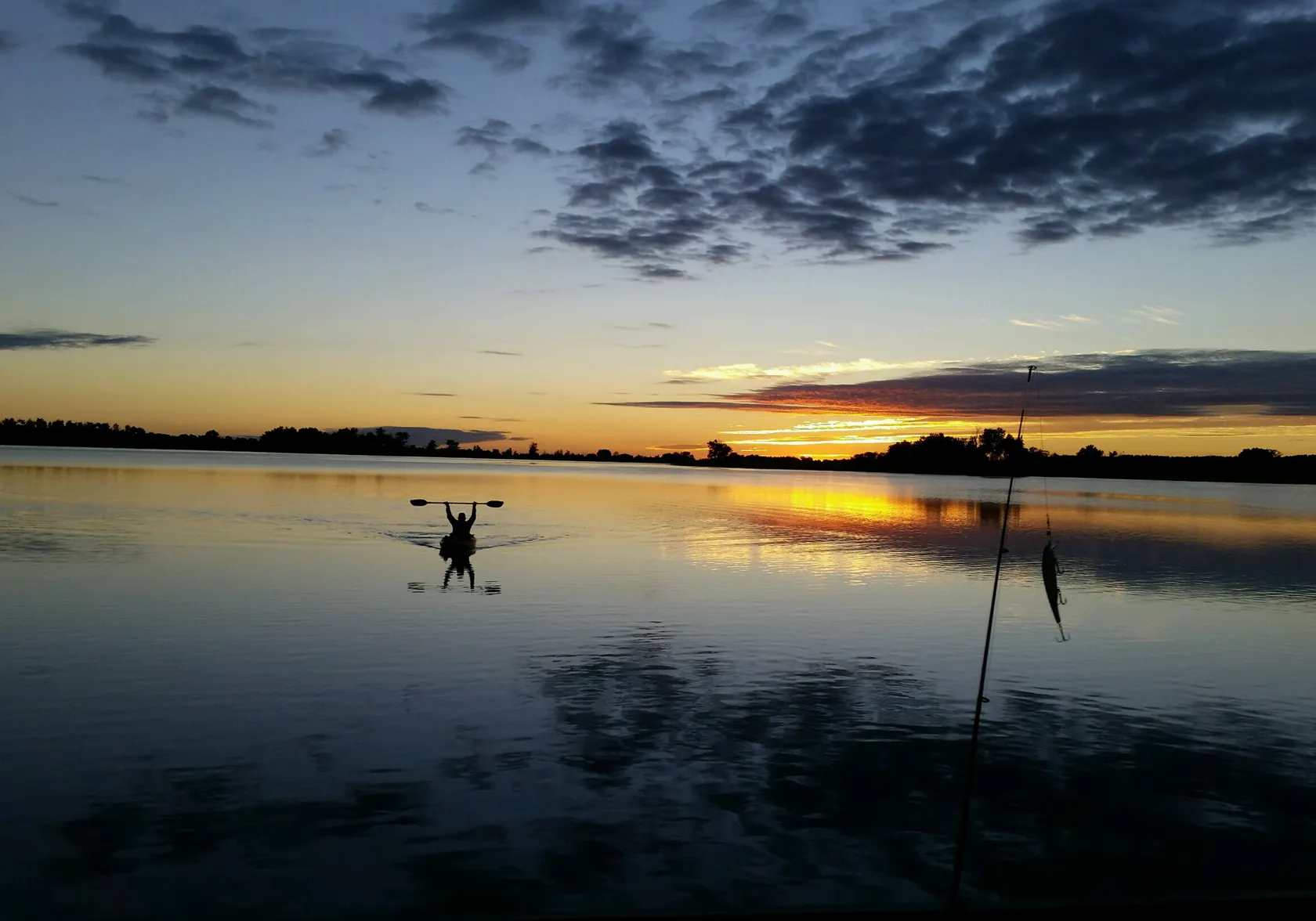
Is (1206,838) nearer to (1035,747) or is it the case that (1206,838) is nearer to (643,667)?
(1035,747)

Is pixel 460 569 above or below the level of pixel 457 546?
below

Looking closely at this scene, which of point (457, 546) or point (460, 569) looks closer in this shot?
point (460, 569)

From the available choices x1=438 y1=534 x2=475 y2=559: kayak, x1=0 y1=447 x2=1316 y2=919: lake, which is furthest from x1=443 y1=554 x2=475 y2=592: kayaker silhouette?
x1=0 y1=447 x2=1316 y2=919: lake

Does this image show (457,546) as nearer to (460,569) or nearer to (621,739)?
(460,569)

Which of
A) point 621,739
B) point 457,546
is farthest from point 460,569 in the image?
point 621,739

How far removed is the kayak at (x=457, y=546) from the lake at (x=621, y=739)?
4511 millimetres

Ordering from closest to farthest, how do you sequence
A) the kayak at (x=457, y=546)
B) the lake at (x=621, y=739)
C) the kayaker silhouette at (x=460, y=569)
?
the lake at (x=621, y=739) < the kayaker silhouette at (x=460, y=569) < the kayak at (x=457, y=546)

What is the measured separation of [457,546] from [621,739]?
26770 mm

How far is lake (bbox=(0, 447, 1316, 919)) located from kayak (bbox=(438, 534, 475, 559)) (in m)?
4.51

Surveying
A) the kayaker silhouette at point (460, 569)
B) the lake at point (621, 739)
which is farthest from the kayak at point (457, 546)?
the lake at point (621, 739)

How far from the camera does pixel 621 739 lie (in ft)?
47.2

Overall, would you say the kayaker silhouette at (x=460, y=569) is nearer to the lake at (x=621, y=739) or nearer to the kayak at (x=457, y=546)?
the kayak at (x=457, y=546)

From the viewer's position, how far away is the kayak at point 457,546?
3953 cm

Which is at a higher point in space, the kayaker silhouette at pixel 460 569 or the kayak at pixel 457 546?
the kayak at pixel 457 546
